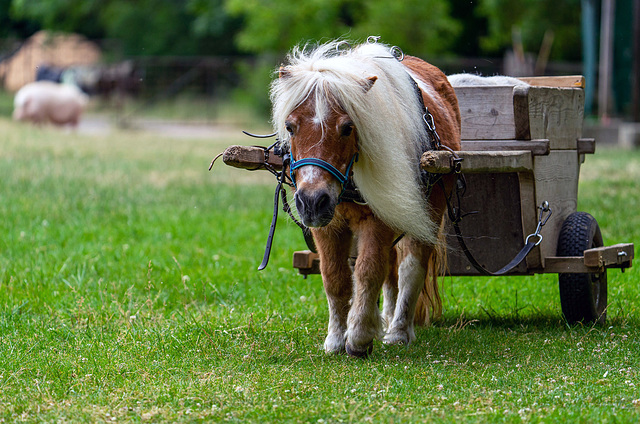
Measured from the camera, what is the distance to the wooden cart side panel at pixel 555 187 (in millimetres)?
5219

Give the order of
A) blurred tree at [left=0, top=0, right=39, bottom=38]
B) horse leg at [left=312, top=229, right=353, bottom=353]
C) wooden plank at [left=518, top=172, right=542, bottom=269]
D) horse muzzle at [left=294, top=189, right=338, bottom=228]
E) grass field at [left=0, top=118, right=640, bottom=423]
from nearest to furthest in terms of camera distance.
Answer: grass field at [left=0, top=118, right=640, bottom=423] → horse muzzle at [left=294, top=189, right=338, bottom=228] → horse leg at [left=312, top=229, right=353, bottom=353] → wooden plank at [left=518, top=172, right=542, bottom=269] → blurred tree at [left=0, top=0, right=39, bottom=38]

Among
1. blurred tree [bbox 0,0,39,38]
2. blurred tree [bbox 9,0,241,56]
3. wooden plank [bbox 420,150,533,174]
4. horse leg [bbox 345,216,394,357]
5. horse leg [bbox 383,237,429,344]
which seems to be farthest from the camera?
blurred tree [bbox 0,0,39,38]

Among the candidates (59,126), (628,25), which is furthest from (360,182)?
(59,126)

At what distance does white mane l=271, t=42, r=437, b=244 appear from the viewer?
158 inches

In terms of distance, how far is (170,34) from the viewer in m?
39.2

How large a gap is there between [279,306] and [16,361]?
1.97 meters

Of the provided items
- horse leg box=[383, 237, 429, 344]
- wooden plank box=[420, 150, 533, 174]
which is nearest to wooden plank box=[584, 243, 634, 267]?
wooden plank box=[420, 150, 533, 174]

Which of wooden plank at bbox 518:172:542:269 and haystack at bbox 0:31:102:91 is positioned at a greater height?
haystack at bbox 0:31:102:91

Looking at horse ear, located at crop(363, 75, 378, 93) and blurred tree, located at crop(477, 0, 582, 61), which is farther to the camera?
blurred tree, located at crop(477, 0, 582, 61)

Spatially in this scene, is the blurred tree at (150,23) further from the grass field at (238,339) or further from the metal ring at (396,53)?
the metal ring at (396,53)

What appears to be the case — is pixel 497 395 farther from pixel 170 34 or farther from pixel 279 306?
pixel 170 34

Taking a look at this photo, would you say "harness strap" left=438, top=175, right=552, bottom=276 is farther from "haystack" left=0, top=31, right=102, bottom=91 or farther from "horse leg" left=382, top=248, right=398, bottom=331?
"haystack" left=0, top=31, right=102, bottom=91

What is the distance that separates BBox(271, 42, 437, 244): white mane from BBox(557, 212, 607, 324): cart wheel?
1158 mm

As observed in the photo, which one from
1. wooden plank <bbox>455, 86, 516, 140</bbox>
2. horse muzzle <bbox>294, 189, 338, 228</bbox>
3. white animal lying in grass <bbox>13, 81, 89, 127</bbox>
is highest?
white animal lying in grass <bbox>13, 81, 89, 127</bbox>
